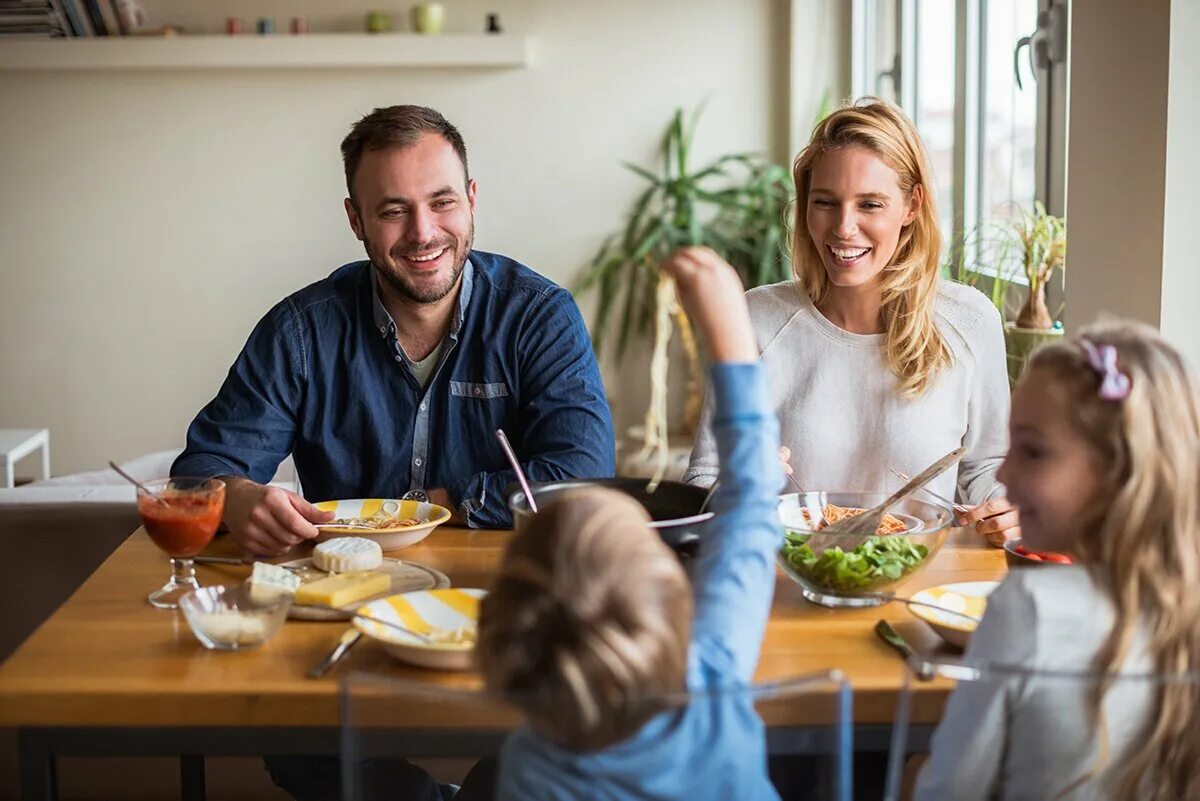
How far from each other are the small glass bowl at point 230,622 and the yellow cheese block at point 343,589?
79 millimetres

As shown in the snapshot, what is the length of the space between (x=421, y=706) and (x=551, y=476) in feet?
4.09

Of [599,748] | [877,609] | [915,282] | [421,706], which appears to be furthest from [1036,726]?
[915,282]

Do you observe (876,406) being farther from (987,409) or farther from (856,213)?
(856,213)

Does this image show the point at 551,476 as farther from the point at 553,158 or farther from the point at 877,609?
the point at 553,158

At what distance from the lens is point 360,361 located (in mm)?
2291

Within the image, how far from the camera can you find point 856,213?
88.6 inches

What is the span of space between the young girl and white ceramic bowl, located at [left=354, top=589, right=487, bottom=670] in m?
0.49

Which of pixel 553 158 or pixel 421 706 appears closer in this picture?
pixel 421 706

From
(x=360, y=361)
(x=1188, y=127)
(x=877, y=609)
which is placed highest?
(x=1188, y=127)

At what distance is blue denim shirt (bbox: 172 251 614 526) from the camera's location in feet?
7.43

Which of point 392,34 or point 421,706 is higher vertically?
point 392,34

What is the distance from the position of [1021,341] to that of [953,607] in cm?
154

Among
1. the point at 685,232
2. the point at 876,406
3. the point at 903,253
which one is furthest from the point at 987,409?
the point at 685,232

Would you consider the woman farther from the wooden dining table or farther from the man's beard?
the wooden dining table
